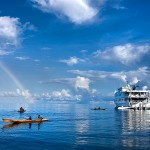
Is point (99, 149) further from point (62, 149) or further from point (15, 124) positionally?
point (15, 124)

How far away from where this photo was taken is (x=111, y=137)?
7312cm

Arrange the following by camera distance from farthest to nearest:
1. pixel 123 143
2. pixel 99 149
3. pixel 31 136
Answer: pixel 31 136 → pixel 123 143 → pixel 99 149

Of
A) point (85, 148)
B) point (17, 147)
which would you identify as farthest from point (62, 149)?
point (17, 147)

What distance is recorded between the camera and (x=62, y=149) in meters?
58.5

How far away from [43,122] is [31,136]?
38780 mm

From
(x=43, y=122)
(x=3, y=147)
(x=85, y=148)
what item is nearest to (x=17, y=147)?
(x=3, y=147)

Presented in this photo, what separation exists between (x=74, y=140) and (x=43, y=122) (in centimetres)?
4726

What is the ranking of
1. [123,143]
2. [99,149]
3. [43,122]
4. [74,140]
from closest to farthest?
[99,149] < [123,143] < [74,140] < [43,122]

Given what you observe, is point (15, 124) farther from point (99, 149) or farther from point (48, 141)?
point (99, 149)

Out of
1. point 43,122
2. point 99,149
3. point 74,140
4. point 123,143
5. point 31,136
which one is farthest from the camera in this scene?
point 43,122

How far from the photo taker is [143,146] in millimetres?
61031

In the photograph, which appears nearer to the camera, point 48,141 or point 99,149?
point 99,149

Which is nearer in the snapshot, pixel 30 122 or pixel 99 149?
pixel 99 149

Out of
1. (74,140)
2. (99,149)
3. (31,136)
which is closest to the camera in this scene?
(99,149)
